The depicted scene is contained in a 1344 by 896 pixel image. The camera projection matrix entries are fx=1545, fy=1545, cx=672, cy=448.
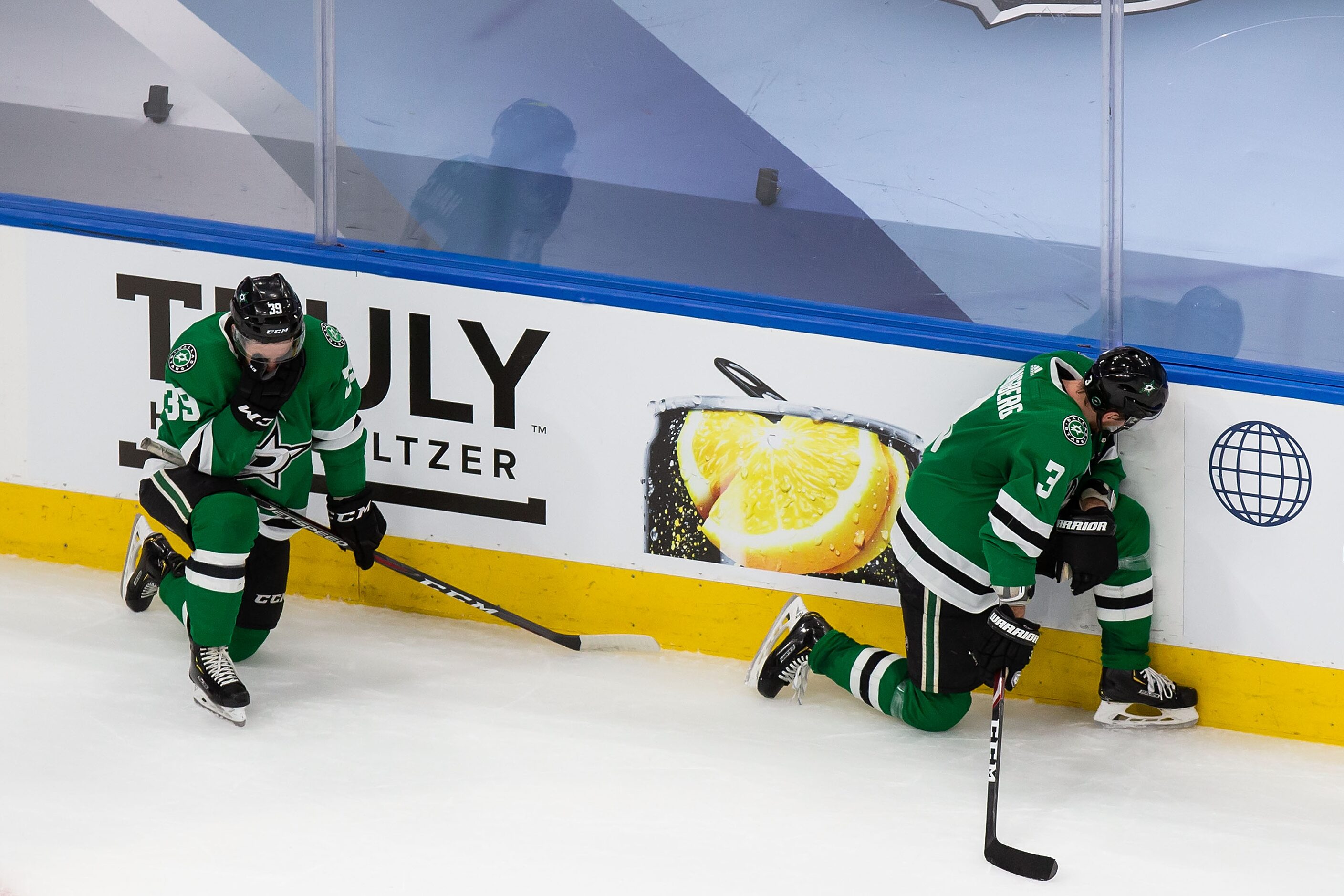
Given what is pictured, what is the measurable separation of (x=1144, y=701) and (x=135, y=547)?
92.5 inches

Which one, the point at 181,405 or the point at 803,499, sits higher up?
the point at 181,405

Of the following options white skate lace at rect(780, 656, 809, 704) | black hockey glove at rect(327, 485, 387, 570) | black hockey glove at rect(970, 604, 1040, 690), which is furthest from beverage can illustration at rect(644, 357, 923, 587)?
black hockey glove at rect(327, 485, 387, 570)

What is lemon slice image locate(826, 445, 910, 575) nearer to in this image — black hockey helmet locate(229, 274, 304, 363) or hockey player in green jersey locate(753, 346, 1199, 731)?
Answer: hockey player in green jersey locate(753, 346, 1199, 731)

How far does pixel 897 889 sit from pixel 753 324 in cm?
129

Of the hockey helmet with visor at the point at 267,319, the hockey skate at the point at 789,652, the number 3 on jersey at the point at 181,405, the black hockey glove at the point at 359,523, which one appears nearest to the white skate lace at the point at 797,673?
the hockey skate at the point at 789,652

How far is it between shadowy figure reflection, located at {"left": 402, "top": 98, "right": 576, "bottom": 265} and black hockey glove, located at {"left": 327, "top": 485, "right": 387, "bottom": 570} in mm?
674

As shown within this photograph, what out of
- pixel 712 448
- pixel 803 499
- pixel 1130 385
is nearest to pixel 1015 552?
pixel 1130 385

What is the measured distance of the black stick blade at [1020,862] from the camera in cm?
272

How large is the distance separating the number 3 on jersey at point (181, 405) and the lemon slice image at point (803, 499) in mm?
1146

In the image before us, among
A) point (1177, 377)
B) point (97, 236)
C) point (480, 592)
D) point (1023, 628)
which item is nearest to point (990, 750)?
point (1023, 628)

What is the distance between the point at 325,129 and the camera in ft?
12.1

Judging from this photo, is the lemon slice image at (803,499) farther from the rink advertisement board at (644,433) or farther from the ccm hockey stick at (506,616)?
the ccm hockey stick at (506,616)

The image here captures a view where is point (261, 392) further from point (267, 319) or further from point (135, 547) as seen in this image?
point (135, 547)

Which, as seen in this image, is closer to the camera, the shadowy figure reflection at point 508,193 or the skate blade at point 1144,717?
the skate blade at point 1144,717
